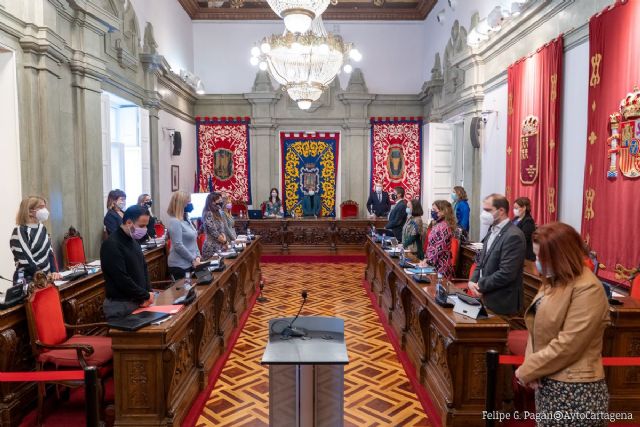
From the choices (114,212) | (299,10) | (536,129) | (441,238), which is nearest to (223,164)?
(114,212)

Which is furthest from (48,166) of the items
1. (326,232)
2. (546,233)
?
(326,232)

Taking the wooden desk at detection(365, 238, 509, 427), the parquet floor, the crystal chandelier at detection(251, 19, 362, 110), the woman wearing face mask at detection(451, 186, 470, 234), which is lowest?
the parquet floor

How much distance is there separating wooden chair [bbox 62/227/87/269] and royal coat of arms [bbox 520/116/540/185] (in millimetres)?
5806

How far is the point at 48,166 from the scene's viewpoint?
5.44m

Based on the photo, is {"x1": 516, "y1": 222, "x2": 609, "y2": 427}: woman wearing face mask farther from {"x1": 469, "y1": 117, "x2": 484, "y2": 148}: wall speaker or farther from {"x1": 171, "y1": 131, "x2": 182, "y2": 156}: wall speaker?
{"x1": 171, "y1": 131, "x2": 182, "y2": 156}: wall speaker

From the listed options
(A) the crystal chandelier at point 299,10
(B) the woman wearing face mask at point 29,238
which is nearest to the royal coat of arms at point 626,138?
(A) the crystal chandelier at point 299,10

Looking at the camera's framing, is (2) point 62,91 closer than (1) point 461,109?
Yes

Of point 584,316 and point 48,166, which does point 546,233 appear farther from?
point 48,166

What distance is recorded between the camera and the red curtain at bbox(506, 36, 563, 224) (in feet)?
19.1

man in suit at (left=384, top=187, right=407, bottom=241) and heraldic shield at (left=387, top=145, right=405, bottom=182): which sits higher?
heraldic shield at (left=387, top=145, right=405, bottom=182)

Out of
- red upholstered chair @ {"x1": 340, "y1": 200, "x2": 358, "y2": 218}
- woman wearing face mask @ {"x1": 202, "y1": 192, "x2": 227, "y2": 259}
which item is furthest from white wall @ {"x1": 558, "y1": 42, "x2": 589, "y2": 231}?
red upholstered chair @ {"x1": 340, "y1": 200, "x2": 358, "y2": 218}

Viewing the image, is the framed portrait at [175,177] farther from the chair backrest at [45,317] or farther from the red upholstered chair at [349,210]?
the chair backrest at [45,317]

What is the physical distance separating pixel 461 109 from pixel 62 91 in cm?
696

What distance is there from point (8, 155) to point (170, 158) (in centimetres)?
560
